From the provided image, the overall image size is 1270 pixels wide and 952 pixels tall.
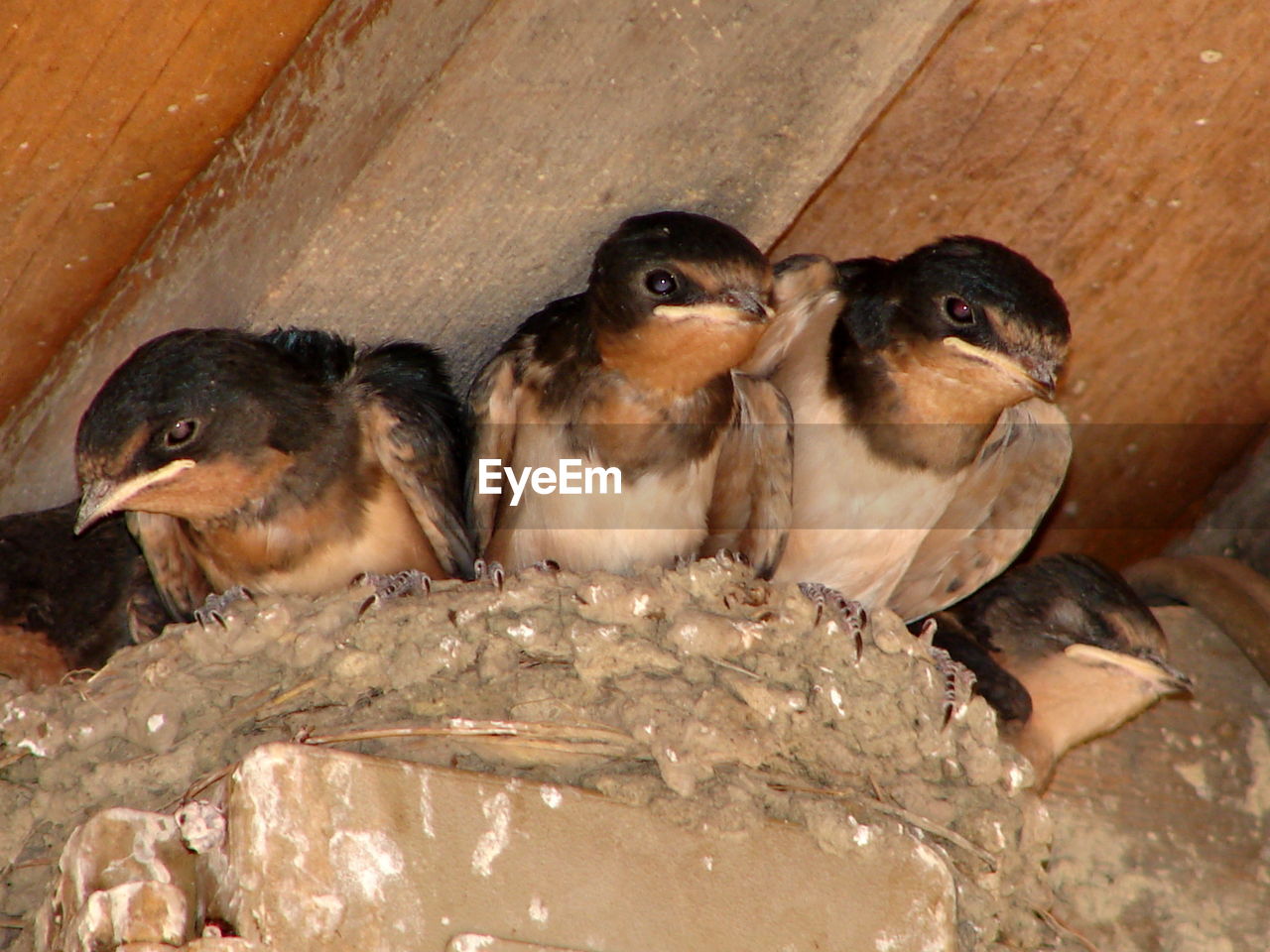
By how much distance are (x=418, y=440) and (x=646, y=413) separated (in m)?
0.45

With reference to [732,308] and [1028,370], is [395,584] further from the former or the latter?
[1028,370]

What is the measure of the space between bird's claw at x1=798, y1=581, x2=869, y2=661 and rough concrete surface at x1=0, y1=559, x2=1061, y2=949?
2 centimetres

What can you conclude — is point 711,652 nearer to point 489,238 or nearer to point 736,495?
point 736,495

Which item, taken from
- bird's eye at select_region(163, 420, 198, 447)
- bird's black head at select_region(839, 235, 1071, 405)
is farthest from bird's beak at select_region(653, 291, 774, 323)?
bird's eye at select_region(163, 420, 198, 447)

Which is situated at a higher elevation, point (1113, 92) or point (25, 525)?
point (1113, 92)

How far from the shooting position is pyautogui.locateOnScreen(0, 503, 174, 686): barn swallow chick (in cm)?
338

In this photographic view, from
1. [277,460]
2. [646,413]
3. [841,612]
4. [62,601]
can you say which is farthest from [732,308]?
[62,601]

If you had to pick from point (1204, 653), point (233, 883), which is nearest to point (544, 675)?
point (233, 883)

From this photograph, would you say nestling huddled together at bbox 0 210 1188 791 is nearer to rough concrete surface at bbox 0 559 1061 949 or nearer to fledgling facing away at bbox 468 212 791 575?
fledgling facing away at bbox 468 212 791 575

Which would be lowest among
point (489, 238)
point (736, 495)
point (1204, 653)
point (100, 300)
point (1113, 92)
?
point (1204, 653)

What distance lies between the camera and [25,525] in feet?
11.2

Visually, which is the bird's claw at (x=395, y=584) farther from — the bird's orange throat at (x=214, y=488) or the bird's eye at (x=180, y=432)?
the bird's eye at (x=180, y=432)

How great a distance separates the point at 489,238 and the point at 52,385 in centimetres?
93

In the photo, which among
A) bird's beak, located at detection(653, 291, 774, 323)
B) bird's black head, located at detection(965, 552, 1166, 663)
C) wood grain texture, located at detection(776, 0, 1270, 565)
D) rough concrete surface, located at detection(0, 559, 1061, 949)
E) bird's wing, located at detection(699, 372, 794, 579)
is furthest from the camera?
bird's black head, located at detection(965, 552, 1166, 663)
